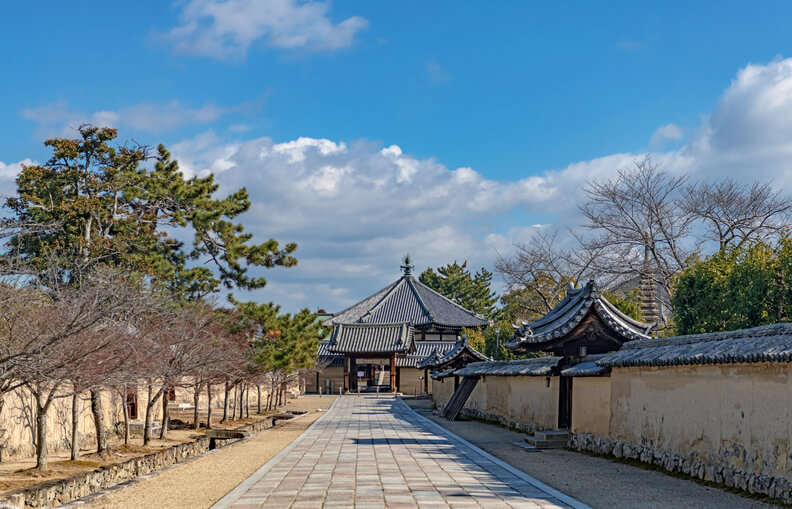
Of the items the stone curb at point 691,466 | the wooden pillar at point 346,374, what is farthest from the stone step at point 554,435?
the wooden pillar at point 346,374

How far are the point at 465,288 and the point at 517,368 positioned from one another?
195 ft

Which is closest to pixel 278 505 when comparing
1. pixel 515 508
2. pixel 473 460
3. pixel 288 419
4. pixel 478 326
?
pixel 515 508

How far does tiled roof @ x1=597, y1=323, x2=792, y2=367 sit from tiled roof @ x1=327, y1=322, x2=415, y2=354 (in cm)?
4361

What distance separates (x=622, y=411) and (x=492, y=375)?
12.9m

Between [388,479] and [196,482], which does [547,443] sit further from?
[196,482]

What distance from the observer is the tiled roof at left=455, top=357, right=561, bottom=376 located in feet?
70.3

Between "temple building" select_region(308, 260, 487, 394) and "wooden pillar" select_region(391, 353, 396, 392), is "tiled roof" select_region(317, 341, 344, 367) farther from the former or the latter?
"wooden pillar" select_region(391, 353, 396, 392)

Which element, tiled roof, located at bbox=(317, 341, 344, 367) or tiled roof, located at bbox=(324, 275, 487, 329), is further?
tiled roof, located at bbox=(324, 275, 487, 329)

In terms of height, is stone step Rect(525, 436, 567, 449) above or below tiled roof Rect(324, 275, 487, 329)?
below

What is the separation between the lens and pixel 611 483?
12.2 metres

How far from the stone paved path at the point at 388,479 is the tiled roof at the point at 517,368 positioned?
3513 millimetres

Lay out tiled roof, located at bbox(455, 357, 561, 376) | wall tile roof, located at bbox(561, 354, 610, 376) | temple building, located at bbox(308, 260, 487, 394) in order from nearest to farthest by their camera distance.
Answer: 1. wall tile roof, located at bbox(561, 354, 610, 376)
2. tiled roof, located at bbox(455, 357, 561, 376)
3. temple building, located at bbox(308, 260, 487, 394)

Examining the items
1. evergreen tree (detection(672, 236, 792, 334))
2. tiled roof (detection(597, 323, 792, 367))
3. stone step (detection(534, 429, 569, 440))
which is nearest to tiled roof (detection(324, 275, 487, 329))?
evergreen tree (detection(672, 236, 792, 334))

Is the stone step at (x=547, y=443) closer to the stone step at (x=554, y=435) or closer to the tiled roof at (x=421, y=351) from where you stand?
the stone step at (x=554, y=435)
